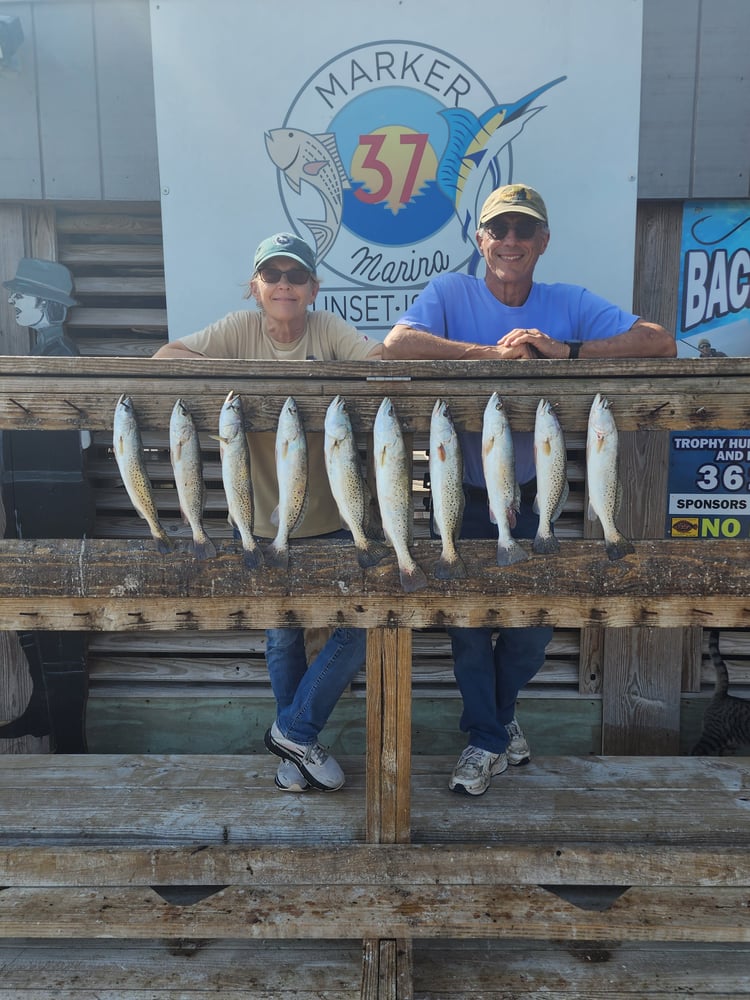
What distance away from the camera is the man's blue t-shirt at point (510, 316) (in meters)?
2.85

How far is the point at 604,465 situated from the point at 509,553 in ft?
1.41

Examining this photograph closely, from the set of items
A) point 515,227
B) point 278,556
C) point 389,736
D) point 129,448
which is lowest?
point 389,736

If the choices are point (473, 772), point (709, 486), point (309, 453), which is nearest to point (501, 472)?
point (309, 453)

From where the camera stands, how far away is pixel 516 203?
107 inches

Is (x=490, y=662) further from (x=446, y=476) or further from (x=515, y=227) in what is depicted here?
(x=515, y=227)

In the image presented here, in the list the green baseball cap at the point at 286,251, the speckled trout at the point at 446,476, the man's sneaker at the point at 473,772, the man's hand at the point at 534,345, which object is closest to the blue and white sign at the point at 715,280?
the man's hand at the point at 534,345

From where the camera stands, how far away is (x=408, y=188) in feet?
11.0

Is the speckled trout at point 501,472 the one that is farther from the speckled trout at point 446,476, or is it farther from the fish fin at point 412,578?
the fish fin at point 412,578

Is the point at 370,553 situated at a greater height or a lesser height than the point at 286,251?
lesser

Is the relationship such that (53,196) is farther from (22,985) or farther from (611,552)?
(22,985)

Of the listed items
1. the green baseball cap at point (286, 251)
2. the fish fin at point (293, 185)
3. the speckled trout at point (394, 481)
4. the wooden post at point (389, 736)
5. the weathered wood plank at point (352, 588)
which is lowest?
the wooden post at point (389, 736)

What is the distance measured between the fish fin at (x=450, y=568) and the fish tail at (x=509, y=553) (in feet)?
0.42

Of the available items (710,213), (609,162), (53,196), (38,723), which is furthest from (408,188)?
(38,723)

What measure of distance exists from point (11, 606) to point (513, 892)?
200 cm
